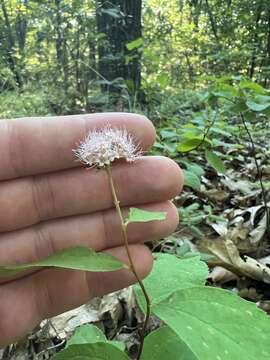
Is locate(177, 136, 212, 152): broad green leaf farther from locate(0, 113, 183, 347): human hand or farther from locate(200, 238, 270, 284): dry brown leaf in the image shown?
locate(0, 113, 183, 347): human hand

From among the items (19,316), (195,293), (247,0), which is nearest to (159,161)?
(195,293)

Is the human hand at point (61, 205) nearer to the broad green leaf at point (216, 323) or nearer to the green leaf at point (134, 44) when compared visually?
the broad green leaf at point (216, 323)

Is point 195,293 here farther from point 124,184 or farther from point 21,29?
point 21,29

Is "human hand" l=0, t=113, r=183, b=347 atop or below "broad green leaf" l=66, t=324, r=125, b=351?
atop

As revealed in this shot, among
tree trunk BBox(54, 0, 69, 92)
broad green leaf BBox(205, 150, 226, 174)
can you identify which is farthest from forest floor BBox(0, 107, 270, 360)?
tree trunk BBox(54, 0, 69, 92)

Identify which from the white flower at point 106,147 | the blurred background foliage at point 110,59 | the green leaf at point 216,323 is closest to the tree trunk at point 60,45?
the blurred background foliage at point 110,59
